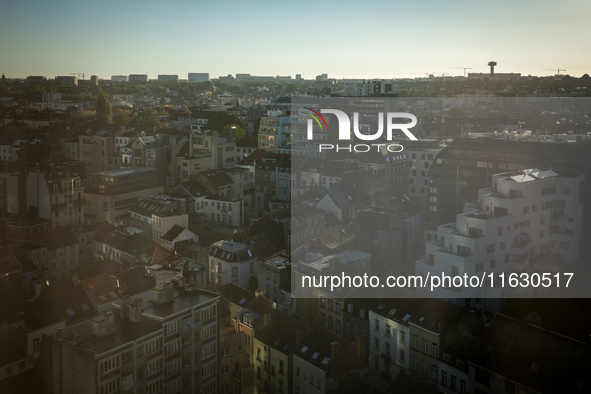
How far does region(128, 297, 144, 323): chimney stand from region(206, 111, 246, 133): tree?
17501mm

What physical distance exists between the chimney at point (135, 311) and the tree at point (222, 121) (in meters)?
17.5

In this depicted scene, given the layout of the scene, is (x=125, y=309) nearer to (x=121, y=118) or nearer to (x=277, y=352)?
(x=277, y=352)

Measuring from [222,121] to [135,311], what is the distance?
59.3ft

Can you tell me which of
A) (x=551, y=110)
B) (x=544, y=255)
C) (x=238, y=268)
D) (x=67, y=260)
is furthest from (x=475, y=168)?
(x=551, y=110)

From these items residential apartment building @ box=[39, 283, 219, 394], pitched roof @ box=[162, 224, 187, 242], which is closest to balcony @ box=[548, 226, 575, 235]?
residential apartment building @ box=[39, 283, 219, 394]

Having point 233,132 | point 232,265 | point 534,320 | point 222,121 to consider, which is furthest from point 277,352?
point 222,121

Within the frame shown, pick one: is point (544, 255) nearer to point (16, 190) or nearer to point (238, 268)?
point (238, 268)

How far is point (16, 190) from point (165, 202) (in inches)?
129

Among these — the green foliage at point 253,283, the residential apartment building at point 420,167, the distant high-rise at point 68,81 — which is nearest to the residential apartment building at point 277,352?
the green foliage at point 253,283

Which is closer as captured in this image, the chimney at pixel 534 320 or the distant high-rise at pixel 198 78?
the chimney at pixel 534 320

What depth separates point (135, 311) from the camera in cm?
657

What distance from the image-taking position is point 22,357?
660cm

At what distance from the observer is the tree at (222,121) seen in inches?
940

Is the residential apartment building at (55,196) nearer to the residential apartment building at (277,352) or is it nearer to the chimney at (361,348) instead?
the residential apartment building at (277,352)
